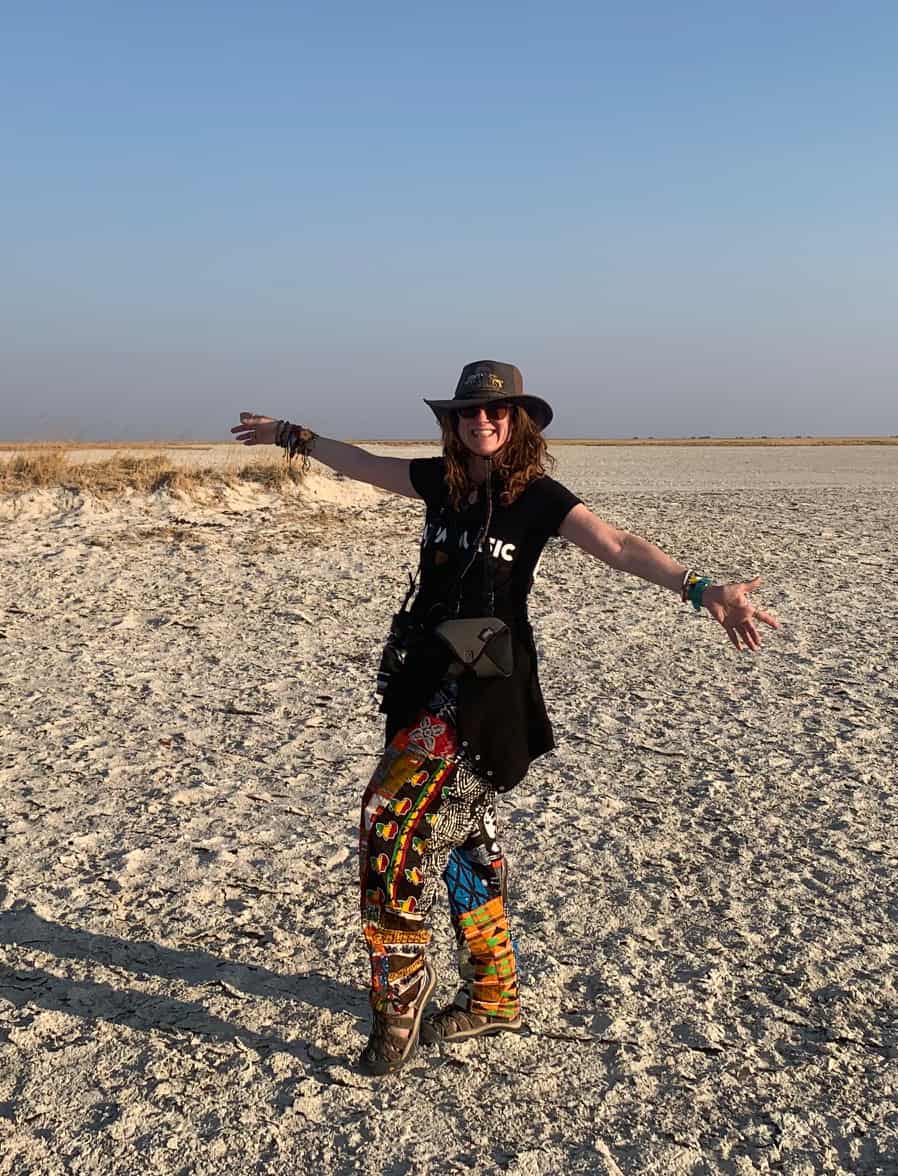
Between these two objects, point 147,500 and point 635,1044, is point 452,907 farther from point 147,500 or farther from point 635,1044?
point 147,500

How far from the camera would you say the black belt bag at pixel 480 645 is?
332 cm

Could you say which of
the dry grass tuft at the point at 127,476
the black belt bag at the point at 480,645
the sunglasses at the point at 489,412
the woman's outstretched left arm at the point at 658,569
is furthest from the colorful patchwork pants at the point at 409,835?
the dry grass tuft at the point at 127,476

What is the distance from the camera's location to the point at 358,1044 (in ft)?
12.0

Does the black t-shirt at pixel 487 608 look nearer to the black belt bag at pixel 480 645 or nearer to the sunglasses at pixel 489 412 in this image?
the black belt bag at pixel 480 645

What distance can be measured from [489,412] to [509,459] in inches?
6.6

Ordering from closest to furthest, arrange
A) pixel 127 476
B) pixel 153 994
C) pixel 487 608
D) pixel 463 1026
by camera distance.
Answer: pixel 487 608
pixel 463 1026
pixel 153 994
pixel 127 476

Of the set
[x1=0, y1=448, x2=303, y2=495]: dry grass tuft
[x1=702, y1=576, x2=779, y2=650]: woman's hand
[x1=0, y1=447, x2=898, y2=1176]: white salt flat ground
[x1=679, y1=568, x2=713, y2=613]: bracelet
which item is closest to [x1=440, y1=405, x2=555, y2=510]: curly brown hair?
[x1=679, y1=568, x2=713, y2=613]: bracelet

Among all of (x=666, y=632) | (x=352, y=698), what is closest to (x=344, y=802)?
(x=352, y=698)

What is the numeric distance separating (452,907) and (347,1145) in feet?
2.83

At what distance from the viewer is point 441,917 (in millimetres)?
4648

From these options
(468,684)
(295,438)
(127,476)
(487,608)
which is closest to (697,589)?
(487,608)

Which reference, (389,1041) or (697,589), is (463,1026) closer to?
(389,1041)

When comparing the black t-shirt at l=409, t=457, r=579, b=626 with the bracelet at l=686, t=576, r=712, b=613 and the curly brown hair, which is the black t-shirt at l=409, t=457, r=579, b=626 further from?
the bracelet at l=686, t=576, r=712, b=613

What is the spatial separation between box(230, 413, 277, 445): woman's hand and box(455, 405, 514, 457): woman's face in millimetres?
933
